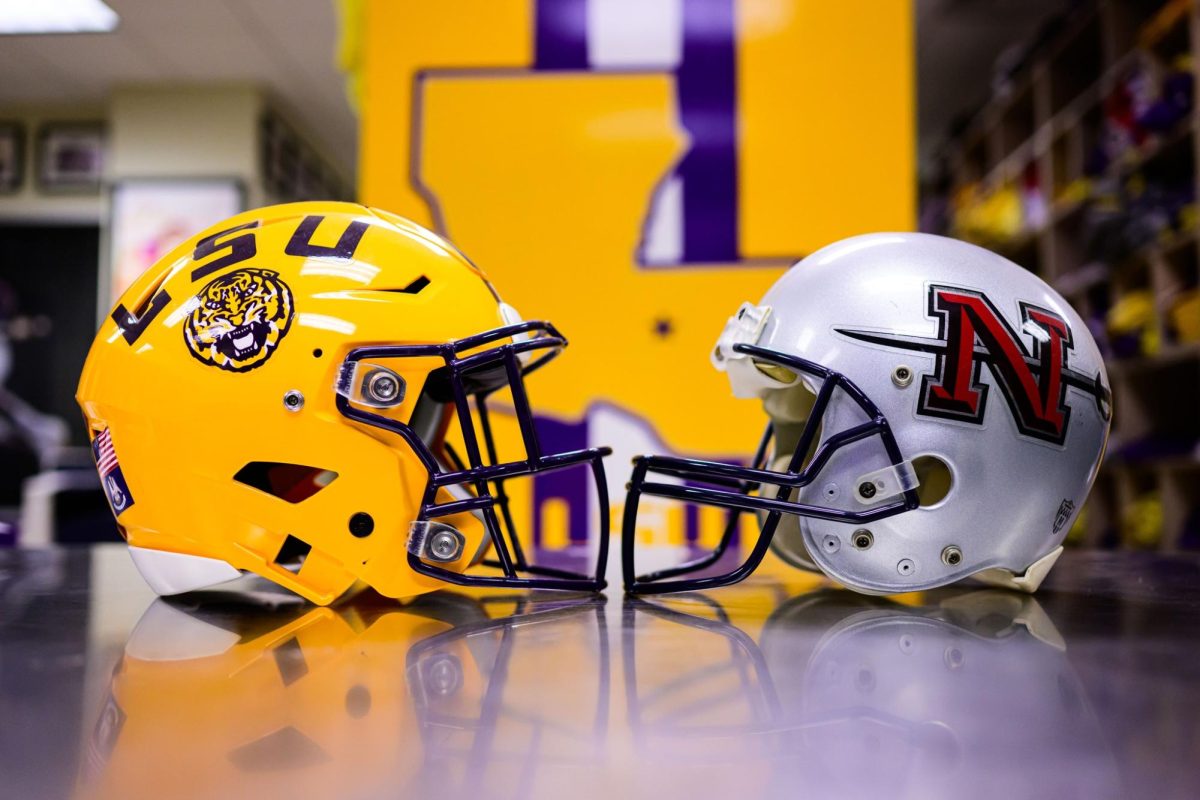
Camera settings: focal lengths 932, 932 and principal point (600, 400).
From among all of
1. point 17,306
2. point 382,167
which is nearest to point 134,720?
point 382,167

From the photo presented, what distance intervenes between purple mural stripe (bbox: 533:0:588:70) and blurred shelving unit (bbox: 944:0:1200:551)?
161 centimetres

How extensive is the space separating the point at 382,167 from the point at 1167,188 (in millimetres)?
2196

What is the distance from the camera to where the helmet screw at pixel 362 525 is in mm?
837

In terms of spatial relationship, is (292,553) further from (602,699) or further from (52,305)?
(52,305)

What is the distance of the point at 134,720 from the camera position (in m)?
0.51

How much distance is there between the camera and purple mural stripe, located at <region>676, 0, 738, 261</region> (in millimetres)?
1681

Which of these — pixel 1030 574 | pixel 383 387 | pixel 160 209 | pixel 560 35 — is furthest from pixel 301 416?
pixel 160 209

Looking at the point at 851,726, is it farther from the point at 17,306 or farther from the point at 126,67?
the point at 17,306

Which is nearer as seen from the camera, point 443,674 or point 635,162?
point 443,674

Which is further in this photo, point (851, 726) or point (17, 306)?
point (17, 306)

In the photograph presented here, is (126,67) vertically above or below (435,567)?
above

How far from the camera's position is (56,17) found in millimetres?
3549

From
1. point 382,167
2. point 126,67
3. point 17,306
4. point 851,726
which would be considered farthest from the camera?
point 17,306

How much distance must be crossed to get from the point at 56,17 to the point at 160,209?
0.84 m
